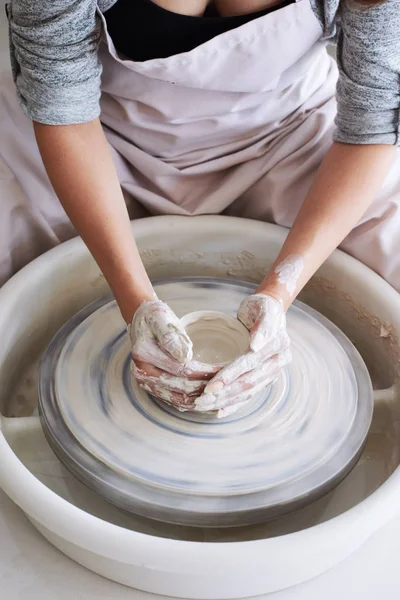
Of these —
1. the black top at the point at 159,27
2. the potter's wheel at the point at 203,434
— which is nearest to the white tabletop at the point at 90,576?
the potter's wheel at the point at 203,434

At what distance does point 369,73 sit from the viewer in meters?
1.33

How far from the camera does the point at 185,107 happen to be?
Result: 1462mm

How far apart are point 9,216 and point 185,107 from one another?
451mm

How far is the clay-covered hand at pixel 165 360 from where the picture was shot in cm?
111

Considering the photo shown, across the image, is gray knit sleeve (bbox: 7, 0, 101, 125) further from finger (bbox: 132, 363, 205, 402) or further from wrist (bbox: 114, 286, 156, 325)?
finger (bbox: 132, 363, 205, 402)

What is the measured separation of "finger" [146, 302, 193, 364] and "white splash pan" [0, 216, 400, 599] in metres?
0.28

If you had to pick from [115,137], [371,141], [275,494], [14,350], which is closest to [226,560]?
[275,494]

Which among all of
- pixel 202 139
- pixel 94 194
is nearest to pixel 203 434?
pixel 94 194

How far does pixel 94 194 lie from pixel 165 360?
0.39 m

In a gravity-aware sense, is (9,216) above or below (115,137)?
below

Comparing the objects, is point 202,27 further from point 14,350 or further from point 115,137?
point 14,350

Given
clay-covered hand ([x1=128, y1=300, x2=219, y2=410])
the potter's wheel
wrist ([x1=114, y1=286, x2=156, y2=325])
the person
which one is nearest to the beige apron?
the person

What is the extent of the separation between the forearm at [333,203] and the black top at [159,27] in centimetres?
34

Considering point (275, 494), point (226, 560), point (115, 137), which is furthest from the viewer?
point (115, 137)
